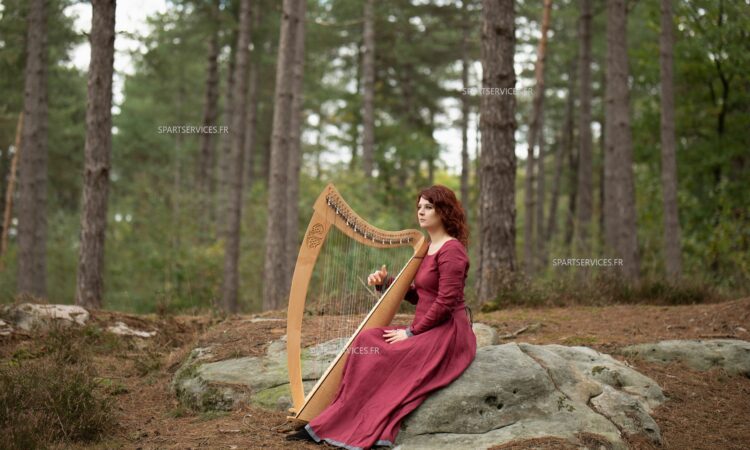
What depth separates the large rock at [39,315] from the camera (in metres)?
7.46

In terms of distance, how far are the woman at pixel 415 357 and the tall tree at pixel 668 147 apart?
32.5 feet

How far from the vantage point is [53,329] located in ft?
23.6

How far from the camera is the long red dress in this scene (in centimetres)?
484

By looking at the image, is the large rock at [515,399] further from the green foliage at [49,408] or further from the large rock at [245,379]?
the green foliage at [49,408]

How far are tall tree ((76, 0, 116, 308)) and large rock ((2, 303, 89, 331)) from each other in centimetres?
175

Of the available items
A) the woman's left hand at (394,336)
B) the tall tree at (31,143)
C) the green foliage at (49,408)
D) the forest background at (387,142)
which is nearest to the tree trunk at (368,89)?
the forest background at (387,142)

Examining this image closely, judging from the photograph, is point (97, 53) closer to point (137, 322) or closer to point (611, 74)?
point (137, 322)

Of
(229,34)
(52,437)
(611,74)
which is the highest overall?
(229,34)

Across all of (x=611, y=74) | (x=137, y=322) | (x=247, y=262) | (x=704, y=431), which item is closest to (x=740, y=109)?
(x=611, y=74)

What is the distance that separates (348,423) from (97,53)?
267 inches

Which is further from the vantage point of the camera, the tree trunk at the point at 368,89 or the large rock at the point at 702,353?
the tree trunk at the point at 368,89

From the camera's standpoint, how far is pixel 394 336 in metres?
5.01

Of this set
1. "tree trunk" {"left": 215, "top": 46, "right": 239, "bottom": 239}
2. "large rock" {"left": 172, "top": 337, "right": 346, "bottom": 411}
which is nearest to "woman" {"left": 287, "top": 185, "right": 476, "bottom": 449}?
"large rock" {"left": 172, "top": 337, "right": 346, "bottom": 411}

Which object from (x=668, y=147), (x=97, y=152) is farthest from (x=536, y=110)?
(x=97, y=152)
